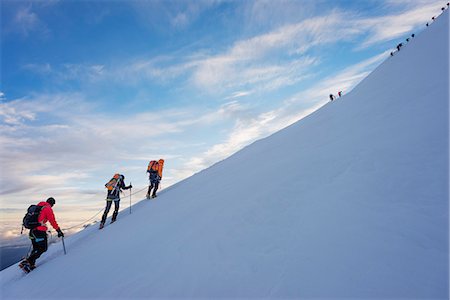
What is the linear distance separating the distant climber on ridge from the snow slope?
49cm

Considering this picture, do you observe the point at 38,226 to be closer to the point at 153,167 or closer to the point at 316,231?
the point at 153,167

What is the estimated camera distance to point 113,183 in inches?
430

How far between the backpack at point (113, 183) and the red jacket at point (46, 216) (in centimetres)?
249

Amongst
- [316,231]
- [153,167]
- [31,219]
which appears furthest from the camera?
[153,167]

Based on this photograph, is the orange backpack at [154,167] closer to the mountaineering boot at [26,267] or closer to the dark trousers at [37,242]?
the dark trousers at [37,242]

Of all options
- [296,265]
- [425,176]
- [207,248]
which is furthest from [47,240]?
[425,176]

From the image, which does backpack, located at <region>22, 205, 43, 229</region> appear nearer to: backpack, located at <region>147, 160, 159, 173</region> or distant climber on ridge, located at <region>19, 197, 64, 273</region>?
distant climber on ridge, located at <region>19, 197, 64, 273</region>

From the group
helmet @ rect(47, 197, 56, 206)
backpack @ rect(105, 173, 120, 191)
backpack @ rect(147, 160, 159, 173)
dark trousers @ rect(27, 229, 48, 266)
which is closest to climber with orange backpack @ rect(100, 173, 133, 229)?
backpack @ rect(105, 173, 120, 191)

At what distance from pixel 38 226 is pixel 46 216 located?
37 centimetres

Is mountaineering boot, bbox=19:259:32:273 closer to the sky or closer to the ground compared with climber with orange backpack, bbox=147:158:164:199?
closer to the ground

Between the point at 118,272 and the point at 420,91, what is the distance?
32.4 feet

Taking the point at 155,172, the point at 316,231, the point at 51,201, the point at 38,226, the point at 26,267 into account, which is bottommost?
the point at 26,267

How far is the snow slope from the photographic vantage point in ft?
11.0

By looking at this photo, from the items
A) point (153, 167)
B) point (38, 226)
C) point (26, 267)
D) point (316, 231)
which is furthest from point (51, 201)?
point (316, 231)
